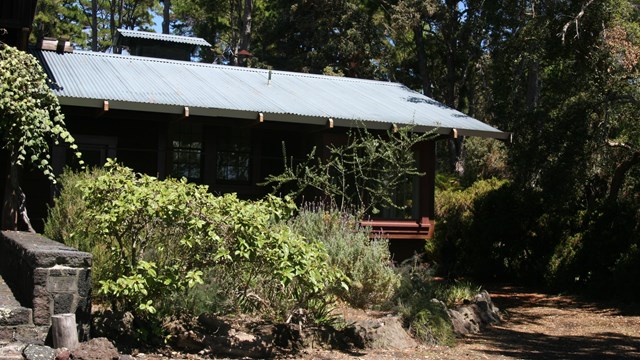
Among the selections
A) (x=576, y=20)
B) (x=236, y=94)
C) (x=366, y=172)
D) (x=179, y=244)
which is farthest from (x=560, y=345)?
(x=236, y=94)

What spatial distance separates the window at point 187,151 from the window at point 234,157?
0.44 m

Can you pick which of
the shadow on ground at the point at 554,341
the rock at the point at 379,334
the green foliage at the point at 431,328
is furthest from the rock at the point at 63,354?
the shadow on ground at the point at 554,341

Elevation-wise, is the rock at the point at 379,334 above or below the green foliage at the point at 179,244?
below

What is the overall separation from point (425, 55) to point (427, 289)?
22324 mm

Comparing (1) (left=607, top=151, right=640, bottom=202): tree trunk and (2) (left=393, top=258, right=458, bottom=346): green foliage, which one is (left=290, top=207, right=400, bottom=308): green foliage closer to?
(2) (left=393, top=258, right=458, bottom=346): green foliage

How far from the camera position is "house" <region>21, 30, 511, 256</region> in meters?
12.8

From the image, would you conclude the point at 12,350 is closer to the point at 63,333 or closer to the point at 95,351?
the point at 63,333

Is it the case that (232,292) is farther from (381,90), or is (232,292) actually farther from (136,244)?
(381,90)

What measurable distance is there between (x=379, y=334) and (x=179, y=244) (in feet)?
8.08

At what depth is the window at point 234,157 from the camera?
15038mm

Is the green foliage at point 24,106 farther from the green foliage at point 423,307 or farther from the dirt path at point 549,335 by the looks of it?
the green foliage at point 423,307

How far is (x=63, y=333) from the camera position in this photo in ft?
20.5

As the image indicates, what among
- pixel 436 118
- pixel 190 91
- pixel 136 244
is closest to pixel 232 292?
pixel 136 244

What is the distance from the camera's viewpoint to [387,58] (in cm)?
3200
